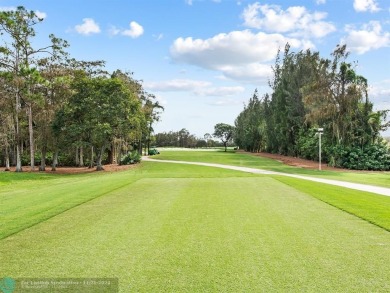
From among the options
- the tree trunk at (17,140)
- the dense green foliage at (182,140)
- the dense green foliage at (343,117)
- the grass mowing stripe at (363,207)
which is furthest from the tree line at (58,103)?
the dense green foliage at (182,140)

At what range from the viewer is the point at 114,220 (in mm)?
7816

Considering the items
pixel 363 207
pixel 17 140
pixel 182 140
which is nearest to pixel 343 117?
pixel 363 207

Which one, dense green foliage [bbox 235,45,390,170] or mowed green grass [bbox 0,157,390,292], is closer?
mowed green grass [bbox 0,157,390,292]

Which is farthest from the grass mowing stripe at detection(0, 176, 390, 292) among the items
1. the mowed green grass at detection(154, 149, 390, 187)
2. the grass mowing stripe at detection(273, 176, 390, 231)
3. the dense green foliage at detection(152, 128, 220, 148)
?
the dense green foliage at detection(152, 128, 220, 148)

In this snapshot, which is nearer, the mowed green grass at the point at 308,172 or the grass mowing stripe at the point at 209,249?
the grass mowing stripe at the point at 209,249

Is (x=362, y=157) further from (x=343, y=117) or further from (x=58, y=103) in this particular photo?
(x=58, y=103)

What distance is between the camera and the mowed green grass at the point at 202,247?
172 inches

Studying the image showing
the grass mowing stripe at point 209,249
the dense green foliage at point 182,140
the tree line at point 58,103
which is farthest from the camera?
the dense green foliage at point 182,140

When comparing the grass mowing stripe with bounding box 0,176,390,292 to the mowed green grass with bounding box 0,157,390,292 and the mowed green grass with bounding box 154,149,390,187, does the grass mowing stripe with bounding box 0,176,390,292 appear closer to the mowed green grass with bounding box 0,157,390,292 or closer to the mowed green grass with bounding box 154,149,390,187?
the mowed green grass with bounding box 0,157,390,292

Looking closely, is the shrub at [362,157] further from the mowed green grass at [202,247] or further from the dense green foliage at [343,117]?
the mowed green grass at [202,247]

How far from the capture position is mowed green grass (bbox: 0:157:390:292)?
436cm

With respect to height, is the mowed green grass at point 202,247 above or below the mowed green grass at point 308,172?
above

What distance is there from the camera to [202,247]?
18.7 feet

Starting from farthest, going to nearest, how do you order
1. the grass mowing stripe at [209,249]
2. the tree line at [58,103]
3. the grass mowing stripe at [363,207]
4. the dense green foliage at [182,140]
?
the dense green foliage at [182,140]
the tree line at [58,103]
the grass mowing stripe at [363,207]
the grass mowing stripe at [209,249]
